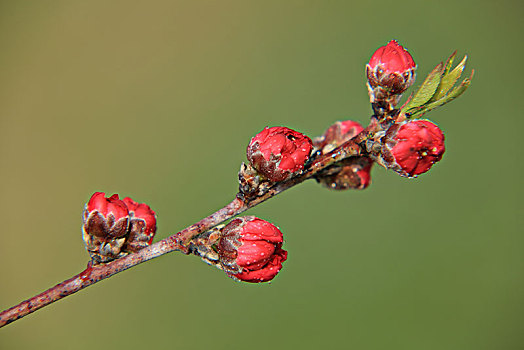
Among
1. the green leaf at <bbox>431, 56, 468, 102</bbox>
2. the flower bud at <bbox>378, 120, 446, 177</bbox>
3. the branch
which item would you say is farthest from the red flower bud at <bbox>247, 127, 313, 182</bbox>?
the green leaf at <bbox>431, 56, 468, 102</bbox>

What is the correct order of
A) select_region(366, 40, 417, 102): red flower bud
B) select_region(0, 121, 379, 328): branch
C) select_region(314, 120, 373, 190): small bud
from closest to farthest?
select_region(0, 121, 379, 328): branch → select_region(366, 40, 417, 102): red flower bud → select_region(314, 120, 373, 190): small bud

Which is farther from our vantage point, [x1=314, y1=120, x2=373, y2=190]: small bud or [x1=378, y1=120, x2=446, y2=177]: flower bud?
[x1=314, y1=120, x2=373, y2=190]: small bud

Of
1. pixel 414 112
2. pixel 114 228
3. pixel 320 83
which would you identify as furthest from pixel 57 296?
pixel 320 83

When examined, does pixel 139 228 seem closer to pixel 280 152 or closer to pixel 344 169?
pixel 280 152

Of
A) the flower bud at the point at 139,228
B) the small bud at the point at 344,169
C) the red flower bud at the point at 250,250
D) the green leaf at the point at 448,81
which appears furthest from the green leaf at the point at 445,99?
the flower bud at the point at 139,228

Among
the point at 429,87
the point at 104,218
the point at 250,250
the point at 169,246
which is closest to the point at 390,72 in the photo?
the point at 429,87

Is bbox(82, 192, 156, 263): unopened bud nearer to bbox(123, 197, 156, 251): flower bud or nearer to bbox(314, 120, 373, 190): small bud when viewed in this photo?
bbox(123, 197, 156, 251): flower bud

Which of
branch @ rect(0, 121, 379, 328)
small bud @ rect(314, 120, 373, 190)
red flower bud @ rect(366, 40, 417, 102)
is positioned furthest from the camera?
small bud @ rect(314, 120, 373, 190)
